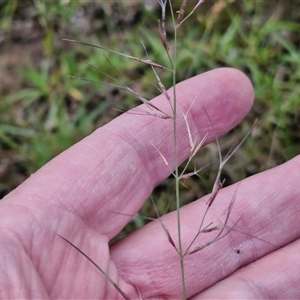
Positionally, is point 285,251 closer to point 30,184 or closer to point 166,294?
point 166,294

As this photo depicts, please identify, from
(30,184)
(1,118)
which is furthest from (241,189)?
(1,118)

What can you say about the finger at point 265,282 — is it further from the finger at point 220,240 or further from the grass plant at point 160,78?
the grass plant at point 160,78

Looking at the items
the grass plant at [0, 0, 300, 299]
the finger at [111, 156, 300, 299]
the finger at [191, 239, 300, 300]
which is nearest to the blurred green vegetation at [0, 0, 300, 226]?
the grass plant at [0, 0, 300, 299]

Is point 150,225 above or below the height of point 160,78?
below

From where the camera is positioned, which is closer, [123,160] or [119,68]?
Answer: [123,160]

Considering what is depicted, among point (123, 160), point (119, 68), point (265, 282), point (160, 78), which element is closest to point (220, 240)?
point (265, 282)

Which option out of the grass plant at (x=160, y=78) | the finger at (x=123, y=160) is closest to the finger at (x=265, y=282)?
the finger at (x=123, y=160)

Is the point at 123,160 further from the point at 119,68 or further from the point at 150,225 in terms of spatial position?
the point at 119,68
